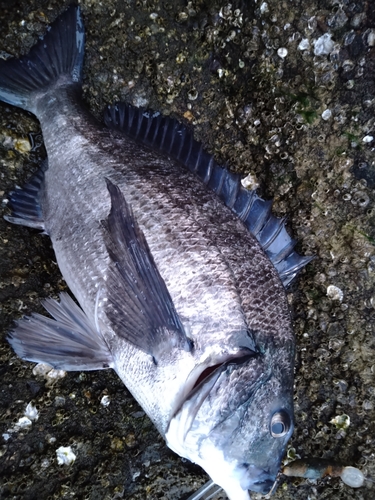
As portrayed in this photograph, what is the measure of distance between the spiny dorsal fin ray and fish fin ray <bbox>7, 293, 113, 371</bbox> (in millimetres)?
130

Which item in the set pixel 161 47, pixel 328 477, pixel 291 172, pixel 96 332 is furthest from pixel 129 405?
pixel 161 47

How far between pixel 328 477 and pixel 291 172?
1511 millimetres

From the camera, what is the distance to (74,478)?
6.24 feet

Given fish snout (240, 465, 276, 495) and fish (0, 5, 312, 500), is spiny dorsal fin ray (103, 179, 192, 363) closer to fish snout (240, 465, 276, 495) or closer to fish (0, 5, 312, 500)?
fish (0, 5, 312, 500)

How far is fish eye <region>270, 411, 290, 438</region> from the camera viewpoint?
1417 mm

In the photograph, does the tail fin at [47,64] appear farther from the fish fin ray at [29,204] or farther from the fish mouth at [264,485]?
the fish mouth at [264,485]

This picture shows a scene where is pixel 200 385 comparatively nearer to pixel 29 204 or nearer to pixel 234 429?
pixel 234 429

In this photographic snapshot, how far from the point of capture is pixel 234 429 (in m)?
1.37

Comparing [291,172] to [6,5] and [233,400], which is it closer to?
[233,400]

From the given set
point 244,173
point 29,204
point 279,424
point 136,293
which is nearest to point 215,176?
point 244,173

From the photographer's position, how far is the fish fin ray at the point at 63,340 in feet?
5.29

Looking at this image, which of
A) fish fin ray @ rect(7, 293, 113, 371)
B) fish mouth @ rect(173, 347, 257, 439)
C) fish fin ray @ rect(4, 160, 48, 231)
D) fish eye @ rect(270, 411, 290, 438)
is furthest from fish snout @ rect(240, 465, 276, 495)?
fish fin ray @ rect(4, 160, 48, 231)

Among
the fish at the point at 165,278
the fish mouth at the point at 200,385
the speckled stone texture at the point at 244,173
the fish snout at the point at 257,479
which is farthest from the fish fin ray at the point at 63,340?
the fish snout at the point at 257,479

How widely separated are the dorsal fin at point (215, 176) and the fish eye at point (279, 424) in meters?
0.58
